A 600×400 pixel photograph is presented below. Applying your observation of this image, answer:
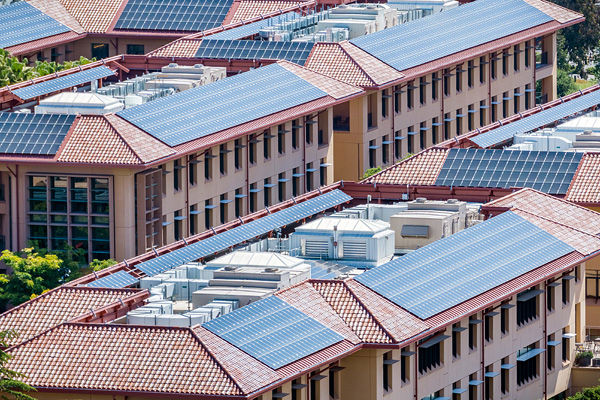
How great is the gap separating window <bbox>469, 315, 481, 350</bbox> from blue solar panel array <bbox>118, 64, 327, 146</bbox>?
2747 cm

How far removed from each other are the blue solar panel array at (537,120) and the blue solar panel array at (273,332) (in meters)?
45.6

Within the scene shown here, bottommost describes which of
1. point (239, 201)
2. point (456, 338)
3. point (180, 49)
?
point (239, 201)

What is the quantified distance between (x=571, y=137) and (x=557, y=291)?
30656 millimetres

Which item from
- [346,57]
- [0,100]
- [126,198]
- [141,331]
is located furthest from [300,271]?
[346,57]

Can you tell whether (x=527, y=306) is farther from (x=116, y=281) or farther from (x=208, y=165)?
(x=208, y=165)

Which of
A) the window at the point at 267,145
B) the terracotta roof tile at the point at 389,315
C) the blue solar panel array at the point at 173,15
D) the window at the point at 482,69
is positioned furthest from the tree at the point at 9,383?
the blue solar panel array at the point at 173,15

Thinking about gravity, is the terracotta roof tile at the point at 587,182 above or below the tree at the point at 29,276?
above

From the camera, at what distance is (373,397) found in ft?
347

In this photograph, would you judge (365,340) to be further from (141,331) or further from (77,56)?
(77,56)

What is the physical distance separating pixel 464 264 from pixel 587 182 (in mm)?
25278

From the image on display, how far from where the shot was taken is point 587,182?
139250 millimetres

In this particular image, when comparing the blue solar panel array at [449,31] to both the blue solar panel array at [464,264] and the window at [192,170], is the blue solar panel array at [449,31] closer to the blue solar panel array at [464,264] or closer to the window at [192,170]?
the window at [192,170]

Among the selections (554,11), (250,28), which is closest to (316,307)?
(250,28)

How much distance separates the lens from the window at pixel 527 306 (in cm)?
11900
